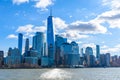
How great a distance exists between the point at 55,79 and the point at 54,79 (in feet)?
1.58

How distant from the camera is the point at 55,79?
283 ft

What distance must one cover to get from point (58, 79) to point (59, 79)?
293 mm

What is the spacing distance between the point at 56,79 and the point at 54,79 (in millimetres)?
738

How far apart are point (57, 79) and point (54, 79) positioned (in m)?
0.88

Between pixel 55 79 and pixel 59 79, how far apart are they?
1.23 meters

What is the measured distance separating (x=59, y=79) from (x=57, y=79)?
0.59m

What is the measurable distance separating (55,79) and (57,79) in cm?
69

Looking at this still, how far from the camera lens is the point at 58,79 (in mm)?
86688

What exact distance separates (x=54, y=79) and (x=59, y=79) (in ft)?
4.81

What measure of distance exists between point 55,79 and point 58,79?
0.95 metres

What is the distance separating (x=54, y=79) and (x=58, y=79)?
1.17 metres

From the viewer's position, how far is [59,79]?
284 ft

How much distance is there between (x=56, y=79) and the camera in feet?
283

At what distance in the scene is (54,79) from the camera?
86688 millimetres
